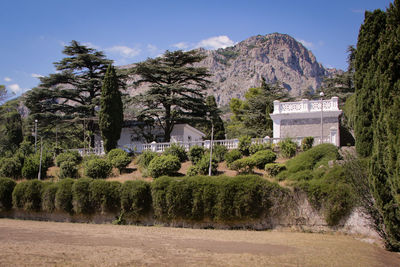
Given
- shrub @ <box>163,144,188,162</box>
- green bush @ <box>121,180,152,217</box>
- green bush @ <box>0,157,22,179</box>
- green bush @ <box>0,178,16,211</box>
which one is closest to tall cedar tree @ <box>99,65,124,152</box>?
shrub @ <box>163,144,188,162</box>

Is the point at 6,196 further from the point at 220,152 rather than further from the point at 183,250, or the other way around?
the point at 183,250

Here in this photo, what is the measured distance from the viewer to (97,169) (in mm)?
25984

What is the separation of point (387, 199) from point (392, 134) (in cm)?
283

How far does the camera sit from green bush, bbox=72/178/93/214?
64.8 ft

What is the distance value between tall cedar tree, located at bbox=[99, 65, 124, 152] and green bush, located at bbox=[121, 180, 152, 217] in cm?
1197

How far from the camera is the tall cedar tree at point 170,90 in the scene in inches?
1299

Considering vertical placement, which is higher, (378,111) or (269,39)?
(269,39)

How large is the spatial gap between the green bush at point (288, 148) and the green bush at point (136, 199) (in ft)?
34.6

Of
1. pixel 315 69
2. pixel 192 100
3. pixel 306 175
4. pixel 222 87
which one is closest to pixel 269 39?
pixel 315 69

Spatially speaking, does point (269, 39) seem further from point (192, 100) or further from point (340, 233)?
point (340, 233)

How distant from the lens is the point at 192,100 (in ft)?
110

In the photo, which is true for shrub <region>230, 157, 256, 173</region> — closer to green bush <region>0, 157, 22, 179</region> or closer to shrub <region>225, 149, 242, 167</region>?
shrub <region>225, 149, 242, 167</region>

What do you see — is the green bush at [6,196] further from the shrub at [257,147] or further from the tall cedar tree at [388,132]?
the tall cedar tree at [388,132]

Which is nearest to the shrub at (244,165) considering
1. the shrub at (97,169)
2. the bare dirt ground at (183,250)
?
the bare dirt ground at (183,250)
